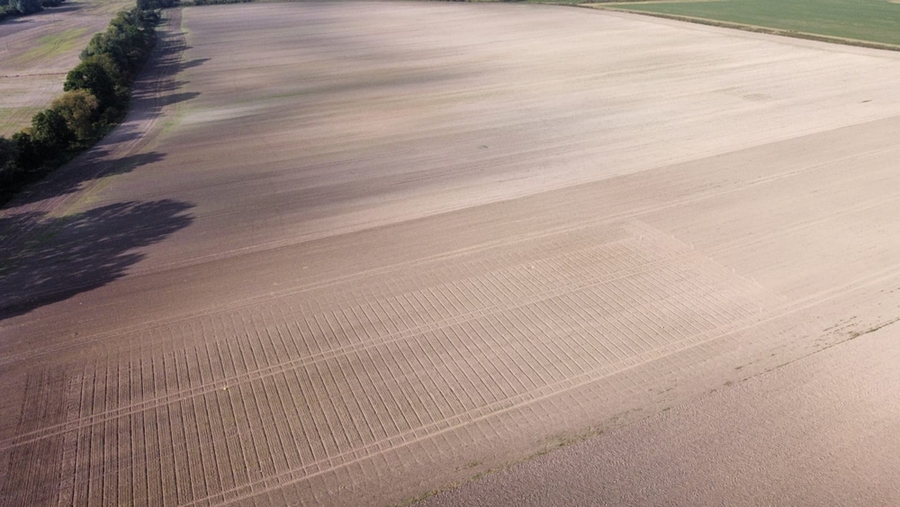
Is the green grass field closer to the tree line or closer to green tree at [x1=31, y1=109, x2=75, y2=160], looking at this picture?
the tree line

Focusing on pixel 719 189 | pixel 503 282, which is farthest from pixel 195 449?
pixel 719 189

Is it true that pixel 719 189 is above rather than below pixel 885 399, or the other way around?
above

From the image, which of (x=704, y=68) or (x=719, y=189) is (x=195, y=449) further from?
(x=704, y=68)

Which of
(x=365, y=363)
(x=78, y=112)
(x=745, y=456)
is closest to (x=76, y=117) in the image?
(x=78, y=112)

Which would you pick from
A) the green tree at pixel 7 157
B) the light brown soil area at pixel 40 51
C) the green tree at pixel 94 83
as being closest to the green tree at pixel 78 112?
the green tree at pixel 94 83

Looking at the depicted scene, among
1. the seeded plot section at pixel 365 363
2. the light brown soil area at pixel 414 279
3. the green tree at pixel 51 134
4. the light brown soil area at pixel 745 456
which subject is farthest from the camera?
the green tree at pixel 51 134

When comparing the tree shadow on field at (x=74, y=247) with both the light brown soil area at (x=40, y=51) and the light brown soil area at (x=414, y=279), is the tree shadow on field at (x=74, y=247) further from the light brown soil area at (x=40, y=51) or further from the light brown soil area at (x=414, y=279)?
the light brown soil area at (x=40, y=51)

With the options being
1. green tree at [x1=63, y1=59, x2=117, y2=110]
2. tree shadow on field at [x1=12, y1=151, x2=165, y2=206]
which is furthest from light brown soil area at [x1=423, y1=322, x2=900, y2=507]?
green tree at [x1=63, y1=59, x2=117, y2=110]
